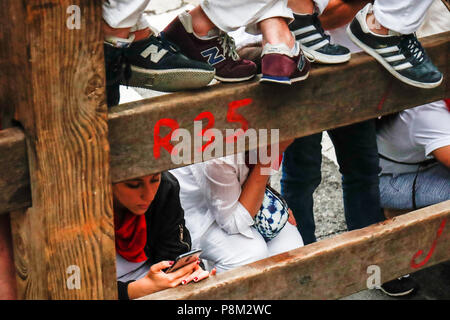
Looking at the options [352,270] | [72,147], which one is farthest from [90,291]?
[352,270]

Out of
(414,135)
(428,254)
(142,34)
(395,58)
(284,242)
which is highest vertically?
(142,34)

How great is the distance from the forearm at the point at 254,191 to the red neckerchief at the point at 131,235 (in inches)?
17.2

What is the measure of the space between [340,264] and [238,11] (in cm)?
81

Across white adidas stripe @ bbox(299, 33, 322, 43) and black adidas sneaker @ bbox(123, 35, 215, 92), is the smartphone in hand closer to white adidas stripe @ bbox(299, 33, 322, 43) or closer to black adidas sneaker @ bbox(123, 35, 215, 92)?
black adidas sneaker @ bbox(123, 35, 215, 92)

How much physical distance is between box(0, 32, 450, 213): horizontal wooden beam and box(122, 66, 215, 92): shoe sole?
3 cm

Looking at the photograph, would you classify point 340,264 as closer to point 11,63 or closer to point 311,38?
point 311,38

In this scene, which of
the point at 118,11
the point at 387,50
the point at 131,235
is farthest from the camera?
the point at 131,235

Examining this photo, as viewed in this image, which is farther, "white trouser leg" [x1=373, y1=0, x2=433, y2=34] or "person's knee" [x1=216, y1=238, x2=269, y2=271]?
"person's knee" [x1=216, y1=238, x2=269, y2=271]

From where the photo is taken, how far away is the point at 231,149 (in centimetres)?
210

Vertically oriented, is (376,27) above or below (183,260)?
above

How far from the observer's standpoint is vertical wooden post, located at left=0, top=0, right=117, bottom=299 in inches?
68.0

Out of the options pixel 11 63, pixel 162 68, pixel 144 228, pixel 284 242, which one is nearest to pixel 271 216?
pixel 284 242

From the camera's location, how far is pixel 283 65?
2.04 metres

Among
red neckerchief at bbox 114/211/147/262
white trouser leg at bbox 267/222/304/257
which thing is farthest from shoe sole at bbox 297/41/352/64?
white trouser leg at bbox 267/222/304/257
